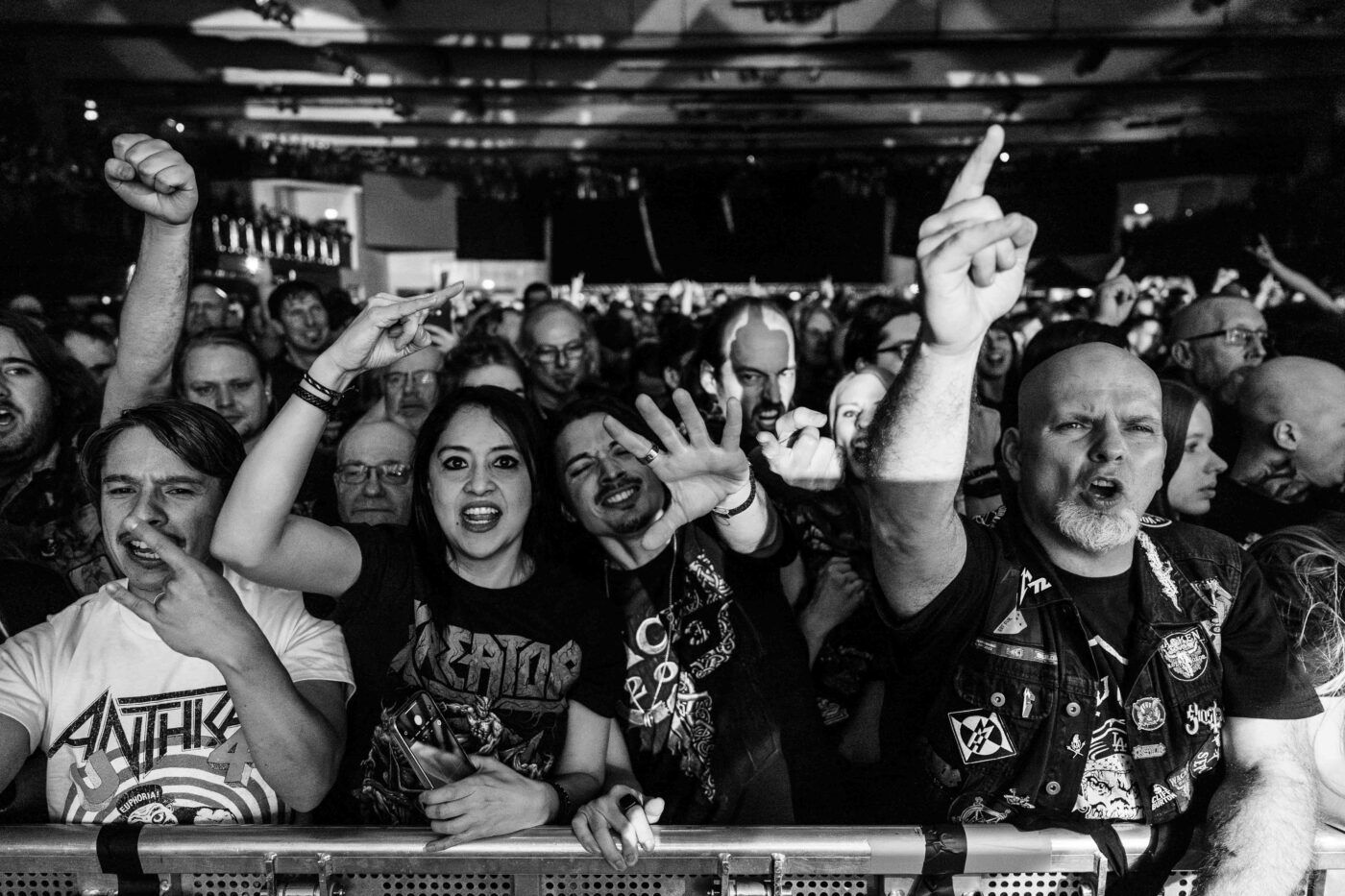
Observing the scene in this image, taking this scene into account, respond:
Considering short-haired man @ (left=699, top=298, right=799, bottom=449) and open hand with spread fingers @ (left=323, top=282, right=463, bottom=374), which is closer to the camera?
open hand with spread fingers @ (left=323, top=282, right=463, bottom=374)

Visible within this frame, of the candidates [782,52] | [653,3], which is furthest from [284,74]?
[782,52]

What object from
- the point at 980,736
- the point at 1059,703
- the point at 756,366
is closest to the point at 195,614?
the point at 980,736

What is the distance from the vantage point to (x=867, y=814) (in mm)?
2248

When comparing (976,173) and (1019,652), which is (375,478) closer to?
(1019,652)

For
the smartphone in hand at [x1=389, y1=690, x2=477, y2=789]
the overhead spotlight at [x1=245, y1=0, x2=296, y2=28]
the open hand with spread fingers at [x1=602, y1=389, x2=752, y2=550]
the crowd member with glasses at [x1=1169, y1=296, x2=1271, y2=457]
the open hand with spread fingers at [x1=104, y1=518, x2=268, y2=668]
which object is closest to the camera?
the open hand with spread fingers at [x1=104, y1=518, x2=268, y2=668]

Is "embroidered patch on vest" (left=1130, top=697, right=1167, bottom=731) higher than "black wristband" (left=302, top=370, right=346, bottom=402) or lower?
lower

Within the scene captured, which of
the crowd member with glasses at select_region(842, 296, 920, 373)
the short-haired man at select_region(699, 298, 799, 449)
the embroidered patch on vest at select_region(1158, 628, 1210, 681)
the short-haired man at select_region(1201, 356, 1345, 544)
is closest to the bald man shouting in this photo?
the embroidered patch on vest at select_region(1158, 628, 1210, 681)

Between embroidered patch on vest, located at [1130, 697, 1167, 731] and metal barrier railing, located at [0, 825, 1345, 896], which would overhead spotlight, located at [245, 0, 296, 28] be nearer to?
metal barrier railing, located at [0, 825, 1345, 896]

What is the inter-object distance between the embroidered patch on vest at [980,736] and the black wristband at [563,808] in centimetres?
73

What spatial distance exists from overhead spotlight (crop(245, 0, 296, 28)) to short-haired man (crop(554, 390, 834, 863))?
923 cm

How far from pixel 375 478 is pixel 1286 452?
8.39 ft

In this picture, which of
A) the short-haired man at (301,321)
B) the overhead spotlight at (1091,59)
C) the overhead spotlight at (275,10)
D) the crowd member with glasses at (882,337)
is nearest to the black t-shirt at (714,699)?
the crowd member with glasses at (882,337)

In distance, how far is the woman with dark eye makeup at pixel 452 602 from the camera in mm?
1849

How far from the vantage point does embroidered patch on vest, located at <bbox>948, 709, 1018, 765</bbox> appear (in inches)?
75.0
